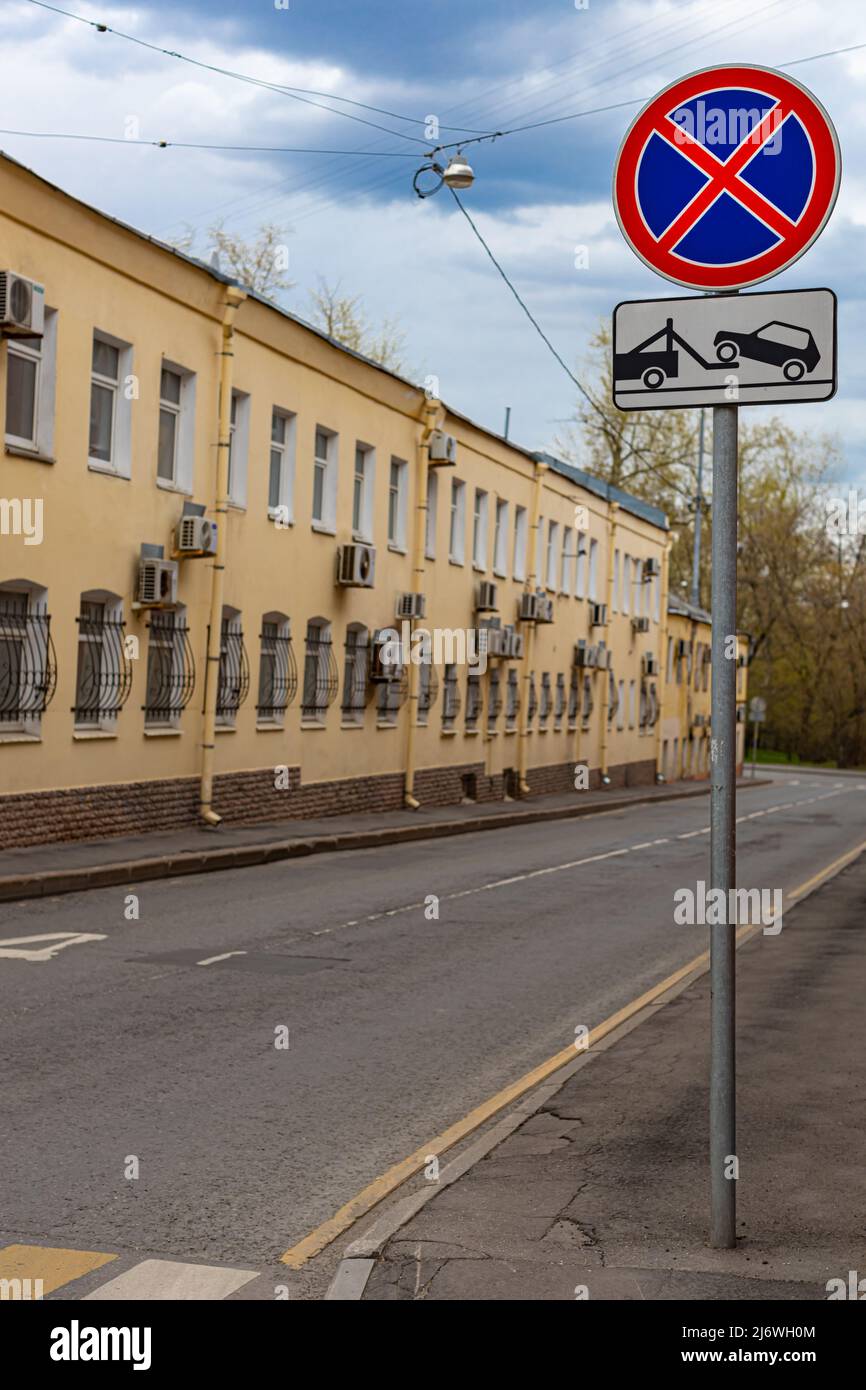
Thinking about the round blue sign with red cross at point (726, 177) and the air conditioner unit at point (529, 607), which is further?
the air conditioner unit at point (529, 607)

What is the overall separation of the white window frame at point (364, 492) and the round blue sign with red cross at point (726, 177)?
896 inches

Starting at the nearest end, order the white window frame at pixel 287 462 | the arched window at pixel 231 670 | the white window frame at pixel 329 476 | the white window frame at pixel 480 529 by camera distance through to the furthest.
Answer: the arched window at pixel 231 670 → the white window frame at pixel 287 462 → the white window frame at pixel 329 476 → the white window frame at pixel 480 529

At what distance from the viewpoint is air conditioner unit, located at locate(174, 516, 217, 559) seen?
20406 mm

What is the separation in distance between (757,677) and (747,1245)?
77.6 metres

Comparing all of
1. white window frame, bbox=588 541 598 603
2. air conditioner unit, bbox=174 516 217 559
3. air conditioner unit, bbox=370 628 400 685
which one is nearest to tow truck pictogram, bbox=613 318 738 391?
air conditioner unit, bbox=174 516 217 559

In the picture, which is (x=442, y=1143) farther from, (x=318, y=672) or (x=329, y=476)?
(x=329, y=476)

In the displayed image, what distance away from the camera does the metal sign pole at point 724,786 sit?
15.3 ft

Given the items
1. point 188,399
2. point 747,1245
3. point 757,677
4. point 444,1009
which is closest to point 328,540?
point 188,399

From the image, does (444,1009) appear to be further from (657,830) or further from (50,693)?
(657,830)

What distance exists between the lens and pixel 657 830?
30.5 m

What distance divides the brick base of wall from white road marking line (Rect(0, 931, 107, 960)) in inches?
197

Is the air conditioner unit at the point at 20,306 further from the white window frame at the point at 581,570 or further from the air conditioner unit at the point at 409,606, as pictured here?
the white window frame at the point at 581,570

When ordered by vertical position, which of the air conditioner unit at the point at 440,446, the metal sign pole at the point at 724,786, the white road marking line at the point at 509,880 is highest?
the air conditioner unit at the point at 440,446

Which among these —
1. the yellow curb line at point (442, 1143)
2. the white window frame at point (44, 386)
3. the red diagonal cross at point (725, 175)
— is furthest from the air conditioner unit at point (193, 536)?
the red diagonal cross at point (725, 175)
